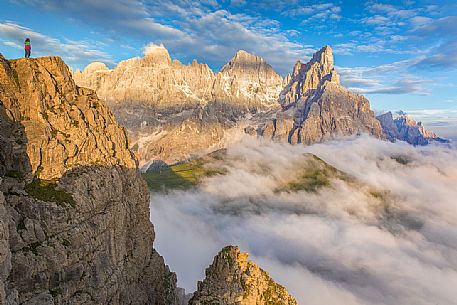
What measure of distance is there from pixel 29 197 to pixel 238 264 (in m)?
43.8

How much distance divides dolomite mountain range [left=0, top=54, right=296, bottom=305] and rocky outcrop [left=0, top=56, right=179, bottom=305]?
0.14m

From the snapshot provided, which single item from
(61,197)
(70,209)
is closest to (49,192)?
(61,197)

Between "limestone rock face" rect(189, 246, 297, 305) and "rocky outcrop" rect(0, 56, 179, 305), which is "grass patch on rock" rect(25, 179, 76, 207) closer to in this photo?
"rocky outcrop" rect(0, 56, 179, 305)

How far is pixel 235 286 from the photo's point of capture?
67.1 m

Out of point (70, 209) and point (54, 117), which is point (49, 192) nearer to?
point (70, 209)

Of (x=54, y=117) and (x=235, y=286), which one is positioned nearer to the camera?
(x=54, y=117)

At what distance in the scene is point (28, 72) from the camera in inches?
2090

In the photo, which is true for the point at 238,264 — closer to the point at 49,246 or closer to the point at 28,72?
the point at 49,246

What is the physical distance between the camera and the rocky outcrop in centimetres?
4178

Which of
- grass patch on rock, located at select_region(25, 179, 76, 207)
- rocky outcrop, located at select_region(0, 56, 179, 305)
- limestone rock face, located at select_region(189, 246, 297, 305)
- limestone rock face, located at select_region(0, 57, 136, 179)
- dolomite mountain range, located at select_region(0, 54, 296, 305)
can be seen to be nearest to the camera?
rocky outcrop, located at select_region(0, 56, 179, 305)

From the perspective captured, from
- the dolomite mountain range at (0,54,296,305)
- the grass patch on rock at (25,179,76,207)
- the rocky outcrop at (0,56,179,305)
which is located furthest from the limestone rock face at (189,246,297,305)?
the grass patch on rock at (25,179,76,207)

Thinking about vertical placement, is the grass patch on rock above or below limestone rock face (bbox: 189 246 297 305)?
above

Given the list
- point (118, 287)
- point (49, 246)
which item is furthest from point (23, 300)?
point (118, 287)

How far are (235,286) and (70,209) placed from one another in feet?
117
